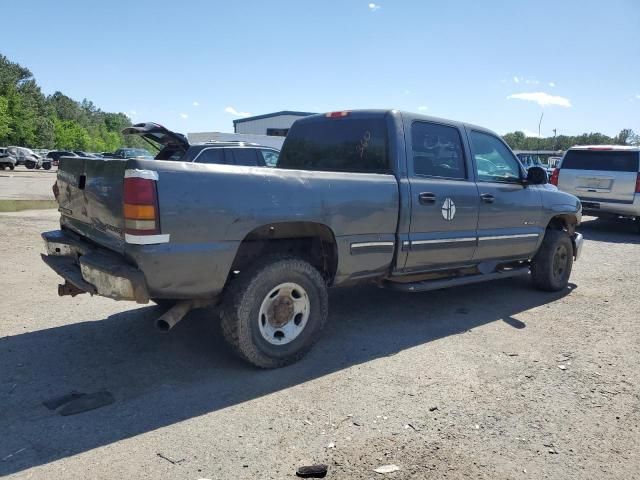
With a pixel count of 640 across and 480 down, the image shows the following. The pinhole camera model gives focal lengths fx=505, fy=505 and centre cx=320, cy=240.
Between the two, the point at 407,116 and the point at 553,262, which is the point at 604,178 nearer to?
the point at 553,262

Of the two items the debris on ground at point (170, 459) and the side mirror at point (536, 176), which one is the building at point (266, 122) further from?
the debris on ground at point (170, 459)

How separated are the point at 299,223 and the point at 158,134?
6.38m

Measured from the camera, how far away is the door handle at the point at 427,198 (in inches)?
181

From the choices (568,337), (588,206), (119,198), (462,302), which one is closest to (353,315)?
(462,302)

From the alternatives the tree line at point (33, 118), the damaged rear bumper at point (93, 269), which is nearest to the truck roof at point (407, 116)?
the damaged rear bumper at point (93, 269)

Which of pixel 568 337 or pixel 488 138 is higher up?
pixel 488 138

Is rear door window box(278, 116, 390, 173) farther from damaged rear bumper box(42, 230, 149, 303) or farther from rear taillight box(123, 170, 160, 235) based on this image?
damaged rear bumper box(42, 230, 149, 303)

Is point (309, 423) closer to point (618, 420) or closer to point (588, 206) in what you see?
point (618, 420)

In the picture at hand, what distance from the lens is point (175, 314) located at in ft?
11.7

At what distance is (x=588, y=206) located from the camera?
12.0 m

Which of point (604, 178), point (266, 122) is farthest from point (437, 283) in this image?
point (266, 122)

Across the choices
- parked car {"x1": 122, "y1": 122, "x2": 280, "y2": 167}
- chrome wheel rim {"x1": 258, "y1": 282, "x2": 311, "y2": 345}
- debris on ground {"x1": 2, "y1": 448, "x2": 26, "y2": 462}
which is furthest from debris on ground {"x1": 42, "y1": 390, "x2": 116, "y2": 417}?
parked car {"x1": 122, "y1": 122, "x2": 280, "y2": 167}

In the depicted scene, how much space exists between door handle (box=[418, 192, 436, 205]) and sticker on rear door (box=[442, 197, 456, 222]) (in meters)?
0.16

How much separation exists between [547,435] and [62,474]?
2.75 m
